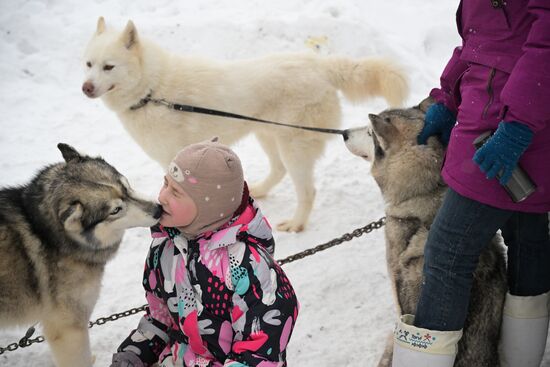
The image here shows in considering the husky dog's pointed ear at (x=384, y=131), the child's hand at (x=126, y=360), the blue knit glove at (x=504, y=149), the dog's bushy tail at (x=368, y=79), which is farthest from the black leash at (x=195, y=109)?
the child's hand at (x=126, y=360)

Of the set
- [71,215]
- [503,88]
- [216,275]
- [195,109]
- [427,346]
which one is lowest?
[427,346]

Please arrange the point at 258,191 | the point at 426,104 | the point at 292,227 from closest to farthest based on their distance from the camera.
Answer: the point at 426,104
the point at 292,227
the point at 258,191

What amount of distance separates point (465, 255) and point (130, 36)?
9.97 feet

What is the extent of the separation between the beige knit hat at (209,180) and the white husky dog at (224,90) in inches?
84.6

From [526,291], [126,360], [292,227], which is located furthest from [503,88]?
[292,227]

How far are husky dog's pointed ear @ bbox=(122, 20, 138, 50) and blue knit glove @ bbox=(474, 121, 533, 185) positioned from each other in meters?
2.96

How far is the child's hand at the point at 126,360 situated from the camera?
5.65ft

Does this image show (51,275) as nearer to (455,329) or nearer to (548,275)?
(455,329)

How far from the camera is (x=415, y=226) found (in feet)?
7.44

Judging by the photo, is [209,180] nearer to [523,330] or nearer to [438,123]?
[438,123]

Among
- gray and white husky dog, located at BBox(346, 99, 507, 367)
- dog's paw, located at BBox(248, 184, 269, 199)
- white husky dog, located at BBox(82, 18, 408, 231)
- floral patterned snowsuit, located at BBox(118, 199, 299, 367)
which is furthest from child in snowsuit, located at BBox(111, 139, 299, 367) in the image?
dog's paw, located at BBox(248, 184, 269, 199)

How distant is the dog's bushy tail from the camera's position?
3.62 metres

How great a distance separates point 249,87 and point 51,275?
2.19m

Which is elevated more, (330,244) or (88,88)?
(88,88)
